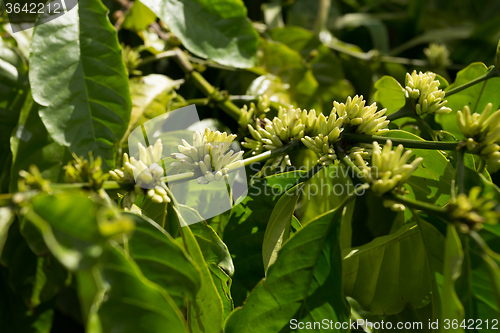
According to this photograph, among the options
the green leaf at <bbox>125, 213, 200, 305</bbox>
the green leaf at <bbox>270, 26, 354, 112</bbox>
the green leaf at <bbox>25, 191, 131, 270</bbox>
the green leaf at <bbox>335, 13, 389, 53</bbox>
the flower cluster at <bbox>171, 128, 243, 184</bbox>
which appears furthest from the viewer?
the green leaf at <bbox>335, 13, 389, 53</bbox>

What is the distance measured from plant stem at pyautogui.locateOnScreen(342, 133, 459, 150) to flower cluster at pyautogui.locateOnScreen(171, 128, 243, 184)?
0.16m

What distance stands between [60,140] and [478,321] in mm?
597

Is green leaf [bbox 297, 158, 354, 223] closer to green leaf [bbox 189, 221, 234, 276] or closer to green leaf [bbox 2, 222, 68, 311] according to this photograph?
green leaf [bbox 189, 221, 234, 276]

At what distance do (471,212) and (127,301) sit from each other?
33 centimetres

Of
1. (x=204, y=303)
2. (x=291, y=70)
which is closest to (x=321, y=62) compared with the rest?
(x=291, y=70)

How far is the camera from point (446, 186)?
49 centimetres

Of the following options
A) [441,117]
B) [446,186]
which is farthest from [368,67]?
[446,186]

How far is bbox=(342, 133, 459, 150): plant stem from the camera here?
420 millimetres

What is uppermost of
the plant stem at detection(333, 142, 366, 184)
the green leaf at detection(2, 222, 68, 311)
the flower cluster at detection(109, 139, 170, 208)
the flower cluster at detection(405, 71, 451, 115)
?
the flower cluster at detection(405, 71, 451, 115)

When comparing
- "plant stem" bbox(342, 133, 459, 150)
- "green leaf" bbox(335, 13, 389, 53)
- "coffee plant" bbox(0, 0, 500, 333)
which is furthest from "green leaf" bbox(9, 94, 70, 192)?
"green leaf" bbox(335, 13, 389, 53)

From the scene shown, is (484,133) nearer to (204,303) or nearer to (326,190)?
(326,190)

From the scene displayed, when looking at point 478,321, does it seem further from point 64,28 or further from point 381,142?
point 64,28

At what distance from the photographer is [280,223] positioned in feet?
1.60

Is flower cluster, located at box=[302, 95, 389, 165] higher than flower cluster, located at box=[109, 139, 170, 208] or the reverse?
higher
